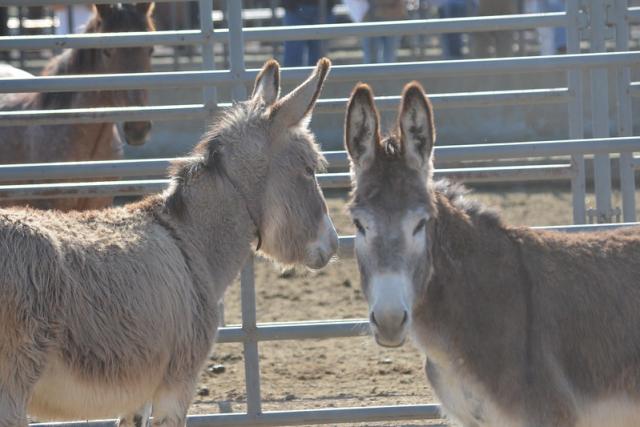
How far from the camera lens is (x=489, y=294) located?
14.6 ft

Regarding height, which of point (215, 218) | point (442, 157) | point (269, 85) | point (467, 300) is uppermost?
point (269, 85)

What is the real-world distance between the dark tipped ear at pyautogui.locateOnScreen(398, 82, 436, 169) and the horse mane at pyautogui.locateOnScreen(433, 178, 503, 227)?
0.91ft

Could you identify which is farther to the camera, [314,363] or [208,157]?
[314,363]

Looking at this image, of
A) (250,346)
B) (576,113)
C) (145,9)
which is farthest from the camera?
(145,9)

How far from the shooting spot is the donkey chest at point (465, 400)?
4.32 metres

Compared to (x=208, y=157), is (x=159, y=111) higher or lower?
higher

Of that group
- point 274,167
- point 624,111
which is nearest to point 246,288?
point 274,167

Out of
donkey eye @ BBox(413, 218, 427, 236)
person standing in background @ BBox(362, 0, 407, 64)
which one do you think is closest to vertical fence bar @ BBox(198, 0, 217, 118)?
donkey eye @ BBox(413, 218, 427, 236)

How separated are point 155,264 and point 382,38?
8254 mm

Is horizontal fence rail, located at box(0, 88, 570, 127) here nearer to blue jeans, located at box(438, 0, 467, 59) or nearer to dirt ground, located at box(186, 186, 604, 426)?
dirt ground, located at box(186, 186, 604, 426)

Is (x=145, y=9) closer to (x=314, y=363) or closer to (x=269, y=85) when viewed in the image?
(x=314, y=363)

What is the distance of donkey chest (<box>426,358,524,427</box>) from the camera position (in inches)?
170

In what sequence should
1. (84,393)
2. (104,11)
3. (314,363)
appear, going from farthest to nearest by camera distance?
(104,11) < (314,363) < (84,393)

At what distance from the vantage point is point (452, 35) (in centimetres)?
1440
